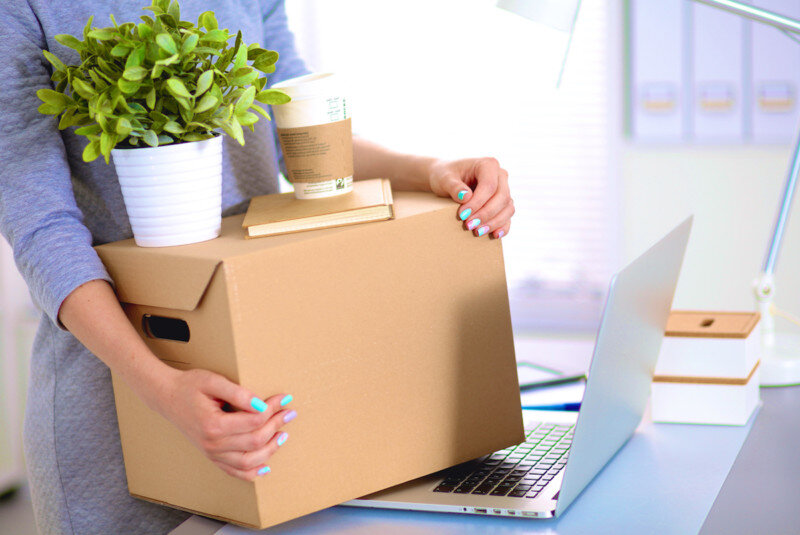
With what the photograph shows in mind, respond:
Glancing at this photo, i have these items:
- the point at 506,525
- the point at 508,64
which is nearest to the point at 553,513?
the point at 506,525

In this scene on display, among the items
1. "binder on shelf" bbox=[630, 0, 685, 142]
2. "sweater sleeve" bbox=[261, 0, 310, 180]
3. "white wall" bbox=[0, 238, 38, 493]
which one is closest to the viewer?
"sweater sleeve" bbox=[261, 0, 310, 180]

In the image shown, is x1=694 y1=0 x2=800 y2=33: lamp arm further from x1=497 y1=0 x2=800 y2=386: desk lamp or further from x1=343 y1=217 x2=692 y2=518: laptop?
x1=343 y1=217 x2=692 y2=518: laptop

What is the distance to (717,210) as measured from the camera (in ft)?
8.38

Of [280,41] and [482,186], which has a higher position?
[280,41]

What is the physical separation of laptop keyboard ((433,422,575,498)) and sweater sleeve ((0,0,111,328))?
1.35 feet

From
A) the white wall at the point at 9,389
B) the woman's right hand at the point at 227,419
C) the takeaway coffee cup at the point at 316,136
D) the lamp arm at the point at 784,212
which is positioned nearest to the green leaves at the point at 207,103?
the takeaway coffee cup at the point at 316,136

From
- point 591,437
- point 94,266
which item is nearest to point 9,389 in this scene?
point 94,266

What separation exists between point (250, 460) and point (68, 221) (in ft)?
1.03

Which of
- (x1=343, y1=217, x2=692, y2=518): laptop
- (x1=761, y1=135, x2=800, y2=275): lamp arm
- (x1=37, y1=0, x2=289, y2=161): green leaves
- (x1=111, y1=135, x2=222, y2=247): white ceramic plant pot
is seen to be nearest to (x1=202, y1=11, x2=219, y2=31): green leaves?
(x1=37, y1=0, x2=289, y2=161): green leaves

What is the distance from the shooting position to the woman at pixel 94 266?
746 mm

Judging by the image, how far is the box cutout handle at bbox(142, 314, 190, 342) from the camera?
833 millimetres

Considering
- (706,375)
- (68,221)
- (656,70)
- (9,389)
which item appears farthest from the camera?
(9,389)

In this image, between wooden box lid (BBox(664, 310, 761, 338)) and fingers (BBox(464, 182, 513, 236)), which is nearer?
fingers (BBox(464, 182, 513, 236))

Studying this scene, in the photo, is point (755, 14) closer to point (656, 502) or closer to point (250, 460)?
point (656, 502)
